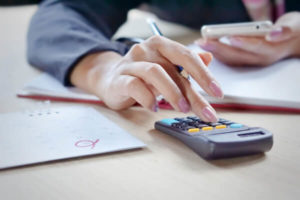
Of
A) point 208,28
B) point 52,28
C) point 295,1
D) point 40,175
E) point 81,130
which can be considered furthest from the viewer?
point 295,1

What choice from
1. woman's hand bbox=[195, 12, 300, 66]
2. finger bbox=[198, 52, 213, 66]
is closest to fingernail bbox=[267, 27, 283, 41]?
woman's hand bbox=[195, 12, 300, 66]

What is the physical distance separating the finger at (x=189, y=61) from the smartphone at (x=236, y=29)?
0.17 metres

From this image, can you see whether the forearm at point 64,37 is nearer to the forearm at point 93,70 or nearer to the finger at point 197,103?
the forearm at point 93,70

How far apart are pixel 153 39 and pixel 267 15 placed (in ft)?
1.90

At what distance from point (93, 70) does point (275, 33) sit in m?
0.36

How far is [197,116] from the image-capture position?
1.71ft

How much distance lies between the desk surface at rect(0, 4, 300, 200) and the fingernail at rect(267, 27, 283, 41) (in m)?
0.28

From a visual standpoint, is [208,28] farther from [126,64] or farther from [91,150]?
[91,150]

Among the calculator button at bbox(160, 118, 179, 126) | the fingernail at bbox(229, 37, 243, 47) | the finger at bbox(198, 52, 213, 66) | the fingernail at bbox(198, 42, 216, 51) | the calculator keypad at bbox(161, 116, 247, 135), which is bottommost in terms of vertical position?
the calculator button at bbox(160, 118, 179, 126)

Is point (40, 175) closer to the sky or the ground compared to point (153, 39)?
closer to the ground

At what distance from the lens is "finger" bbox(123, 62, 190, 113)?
52 cm

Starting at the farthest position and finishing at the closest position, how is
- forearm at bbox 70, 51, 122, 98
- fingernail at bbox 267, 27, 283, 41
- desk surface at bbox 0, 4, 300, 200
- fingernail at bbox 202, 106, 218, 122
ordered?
fingernail at bbox 267, 27, 283, 41
forearm at bbox 70, 51, 122, 98
fingernail at bbox 202, 106, 218, 122
desk surface at bbox 0, 4, 300, 200

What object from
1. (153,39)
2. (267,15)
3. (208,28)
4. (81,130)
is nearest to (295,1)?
(267,15)

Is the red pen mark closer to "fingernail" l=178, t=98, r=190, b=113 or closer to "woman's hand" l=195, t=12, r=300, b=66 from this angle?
"fingernail" l=178, t=98, r=190, b=113
